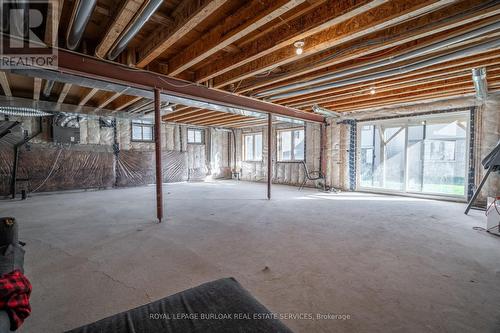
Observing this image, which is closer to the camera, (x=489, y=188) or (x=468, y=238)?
(x=468, y=238)

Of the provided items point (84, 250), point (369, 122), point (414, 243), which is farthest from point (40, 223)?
point (369, 122)

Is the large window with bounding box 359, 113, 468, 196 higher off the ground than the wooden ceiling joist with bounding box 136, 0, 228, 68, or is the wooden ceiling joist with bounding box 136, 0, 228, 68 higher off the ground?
the wooden ceiling joist with bounding box 136, 0, 228, 68

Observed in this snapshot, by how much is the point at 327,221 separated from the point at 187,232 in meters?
2.22

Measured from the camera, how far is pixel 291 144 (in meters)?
8.82

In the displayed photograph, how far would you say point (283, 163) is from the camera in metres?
8.73

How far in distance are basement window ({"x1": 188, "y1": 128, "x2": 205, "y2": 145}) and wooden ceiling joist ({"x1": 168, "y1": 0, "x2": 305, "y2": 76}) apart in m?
6.70

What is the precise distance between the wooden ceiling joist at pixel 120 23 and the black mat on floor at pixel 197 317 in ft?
7.59

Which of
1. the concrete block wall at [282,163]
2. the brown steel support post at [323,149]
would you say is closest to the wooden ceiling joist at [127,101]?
the concrete block wall at [282,163]

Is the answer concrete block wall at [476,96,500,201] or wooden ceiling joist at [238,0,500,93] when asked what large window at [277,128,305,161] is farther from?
wooden ceiling joist at [238,0,500,93]

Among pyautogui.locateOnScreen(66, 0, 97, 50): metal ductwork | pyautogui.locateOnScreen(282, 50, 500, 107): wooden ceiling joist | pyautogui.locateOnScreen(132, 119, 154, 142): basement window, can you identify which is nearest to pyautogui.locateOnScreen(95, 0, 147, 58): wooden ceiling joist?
pyautogui.locateOnScreen(66, 0, 97, 50): metal ductwork

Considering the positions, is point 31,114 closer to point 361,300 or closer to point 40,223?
point 40,223

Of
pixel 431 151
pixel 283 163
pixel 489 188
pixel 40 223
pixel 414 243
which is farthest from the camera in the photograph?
pixel 283 163

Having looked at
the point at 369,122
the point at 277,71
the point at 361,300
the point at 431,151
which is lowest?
the point at 361,300

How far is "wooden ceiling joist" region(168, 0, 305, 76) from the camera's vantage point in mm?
2070
